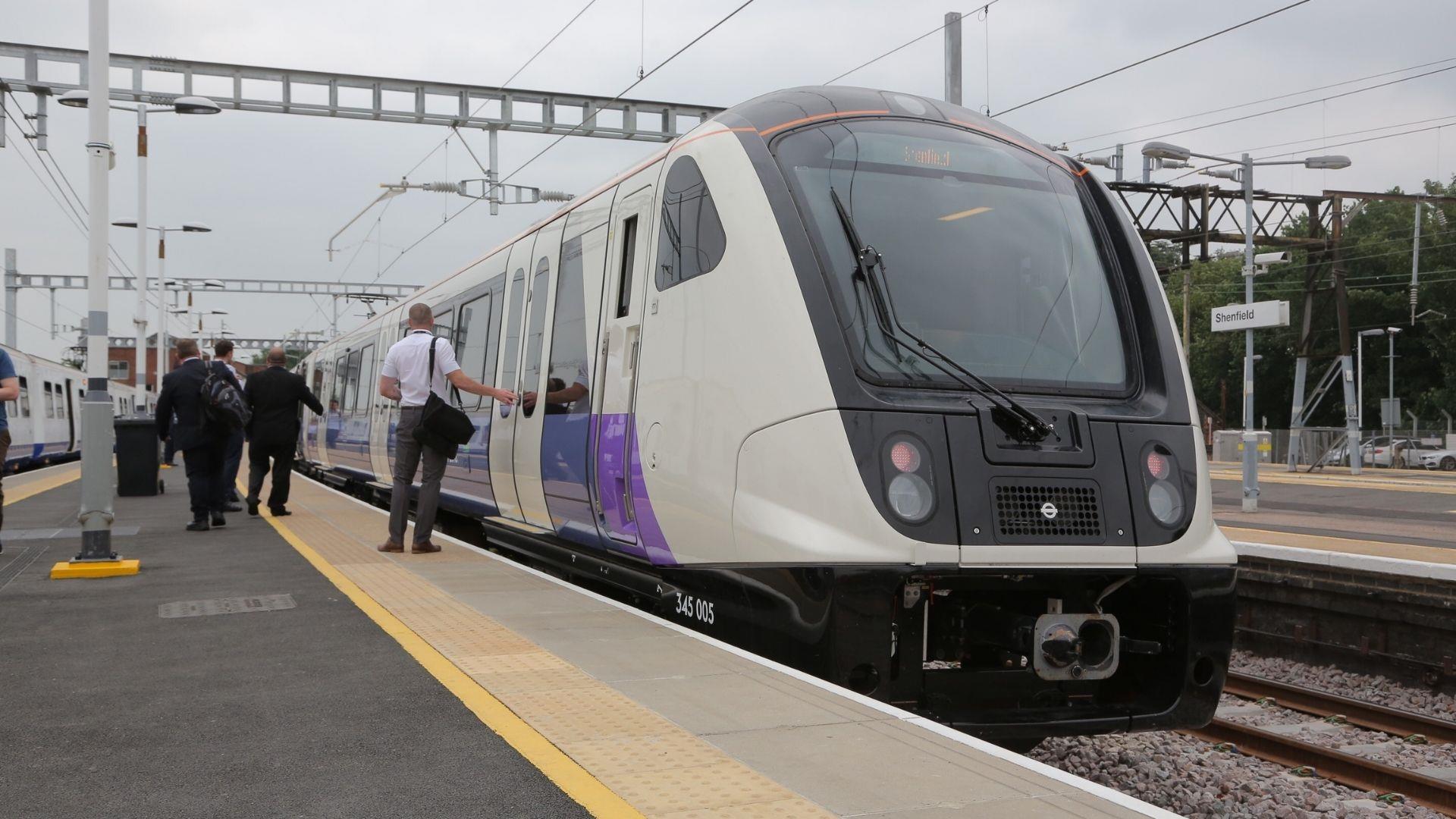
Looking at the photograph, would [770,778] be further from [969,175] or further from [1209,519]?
[969,175]

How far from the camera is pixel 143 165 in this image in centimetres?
2755

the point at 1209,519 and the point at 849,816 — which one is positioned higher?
the point at 1209,519

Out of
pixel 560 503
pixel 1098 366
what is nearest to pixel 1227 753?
pixel 1098 366

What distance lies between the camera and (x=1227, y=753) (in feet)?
22.8

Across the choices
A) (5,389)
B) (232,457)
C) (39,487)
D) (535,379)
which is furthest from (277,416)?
(39,487)

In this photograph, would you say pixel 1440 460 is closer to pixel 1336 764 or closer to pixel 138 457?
pixel 138 457

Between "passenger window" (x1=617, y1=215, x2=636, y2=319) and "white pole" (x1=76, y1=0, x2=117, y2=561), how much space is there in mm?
3729

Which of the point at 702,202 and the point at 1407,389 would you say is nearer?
the point at 702,202

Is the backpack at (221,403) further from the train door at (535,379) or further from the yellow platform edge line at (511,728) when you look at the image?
the yellow platform edge line at (511,728)

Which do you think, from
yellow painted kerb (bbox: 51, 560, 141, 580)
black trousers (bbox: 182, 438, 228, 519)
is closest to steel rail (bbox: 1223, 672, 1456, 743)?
yellow painted kerb (bbox: 51, 560, 141, 580)

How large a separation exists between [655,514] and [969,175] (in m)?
2.26

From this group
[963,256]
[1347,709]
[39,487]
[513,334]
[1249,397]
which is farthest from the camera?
[1249,397]

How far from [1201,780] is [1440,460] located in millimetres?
43152

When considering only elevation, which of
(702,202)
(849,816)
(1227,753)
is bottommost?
(1227,753)
